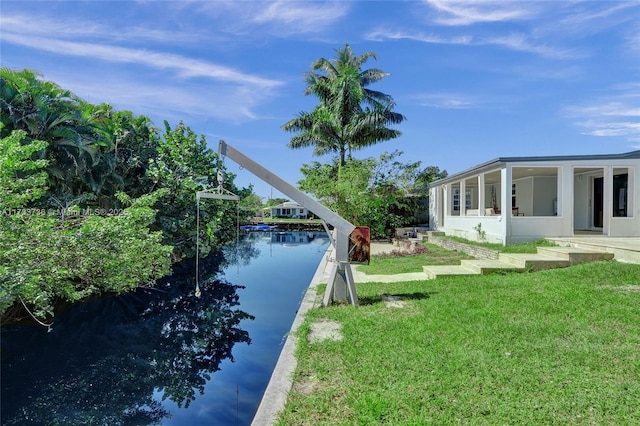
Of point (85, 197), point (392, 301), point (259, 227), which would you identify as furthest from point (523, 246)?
point (259, 227)

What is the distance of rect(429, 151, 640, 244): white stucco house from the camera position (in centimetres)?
1153

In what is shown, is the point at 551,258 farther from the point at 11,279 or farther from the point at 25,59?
the point at 25,59

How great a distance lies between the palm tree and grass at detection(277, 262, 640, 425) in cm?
1762

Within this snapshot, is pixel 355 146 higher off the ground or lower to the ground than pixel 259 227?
higher

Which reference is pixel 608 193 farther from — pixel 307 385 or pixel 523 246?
pixel 307 385

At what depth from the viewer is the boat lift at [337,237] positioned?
21.7ft

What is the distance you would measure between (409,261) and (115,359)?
9.11 metres

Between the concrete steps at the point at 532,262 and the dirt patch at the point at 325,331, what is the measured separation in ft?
14.1

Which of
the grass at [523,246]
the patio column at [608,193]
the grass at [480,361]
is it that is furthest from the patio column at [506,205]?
the grass at [480,361]

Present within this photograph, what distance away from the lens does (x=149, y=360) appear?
6.44 meters

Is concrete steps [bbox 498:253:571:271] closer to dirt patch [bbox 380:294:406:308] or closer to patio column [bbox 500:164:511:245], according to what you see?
patio column [bbox 500:164:511:245]

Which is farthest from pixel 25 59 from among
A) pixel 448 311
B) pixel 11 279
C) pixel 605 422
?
pixel 605 422

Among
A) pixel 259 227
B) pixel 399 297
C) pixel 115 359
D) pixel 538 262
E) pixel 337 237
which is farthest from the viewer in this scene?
pixel 259 227

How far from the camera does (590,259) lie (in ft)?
29.1
